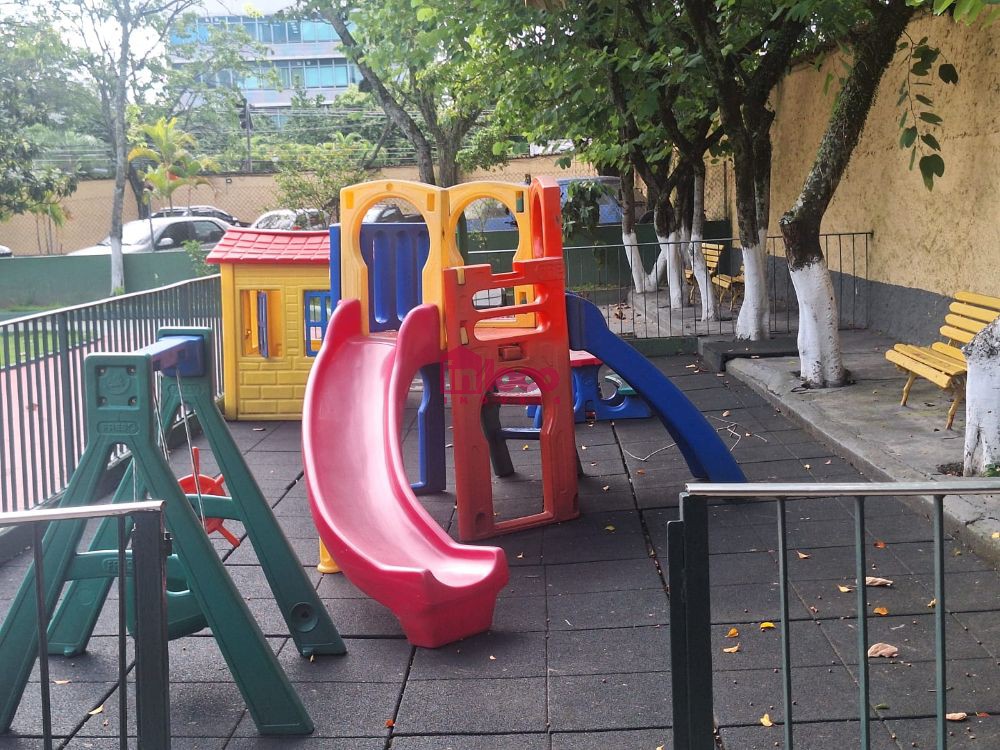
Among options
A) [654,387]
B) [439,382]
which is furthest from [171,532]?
[654,387]

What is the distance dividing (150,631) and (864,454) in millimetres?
5425

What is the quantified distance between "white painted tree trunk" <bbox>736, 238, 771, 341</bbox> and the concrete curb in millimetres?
1080

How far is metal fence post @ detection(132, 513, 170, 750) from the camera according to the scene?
106 inches

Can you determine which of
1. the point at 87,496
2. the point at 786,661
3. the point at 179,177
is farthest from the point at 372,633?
the point at 179,177

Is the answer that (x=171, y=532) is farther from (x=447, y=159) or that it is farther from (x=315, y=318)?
(x=447, y=159)

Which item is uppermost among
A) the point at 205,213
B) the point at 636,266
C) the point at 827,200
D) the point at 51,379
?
the point at 205,213

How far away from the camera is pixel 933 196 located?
11.1 meters

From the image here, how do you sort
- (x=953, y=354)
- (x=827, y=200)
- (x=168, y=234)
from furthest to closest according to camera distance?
1. (x=168, y=234)
2. (x=827, y=200)
3. (x=953, y=354)

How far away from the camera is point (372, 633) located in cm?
487

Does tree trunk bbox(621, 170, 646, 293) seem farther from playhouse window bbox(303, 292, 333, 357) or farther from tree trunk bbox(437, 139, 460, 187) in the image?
playhouse window bbox(303, 292, 333, 357)

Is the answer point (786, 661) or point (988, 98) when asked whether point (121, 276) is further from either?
point (786, 661)

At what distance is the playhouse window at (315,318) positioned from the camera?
9.77 m

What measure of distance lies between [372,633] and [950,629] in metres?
→ 2.40

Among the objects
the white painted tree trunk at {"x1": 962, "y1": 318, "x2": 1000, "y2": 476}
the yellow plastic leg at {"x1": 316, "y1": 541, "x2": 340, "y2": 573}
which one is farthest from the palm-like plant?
the white painted tree trunk at {"x1": 962, "y1": 318, "x2": 1000, "y2": 476}
